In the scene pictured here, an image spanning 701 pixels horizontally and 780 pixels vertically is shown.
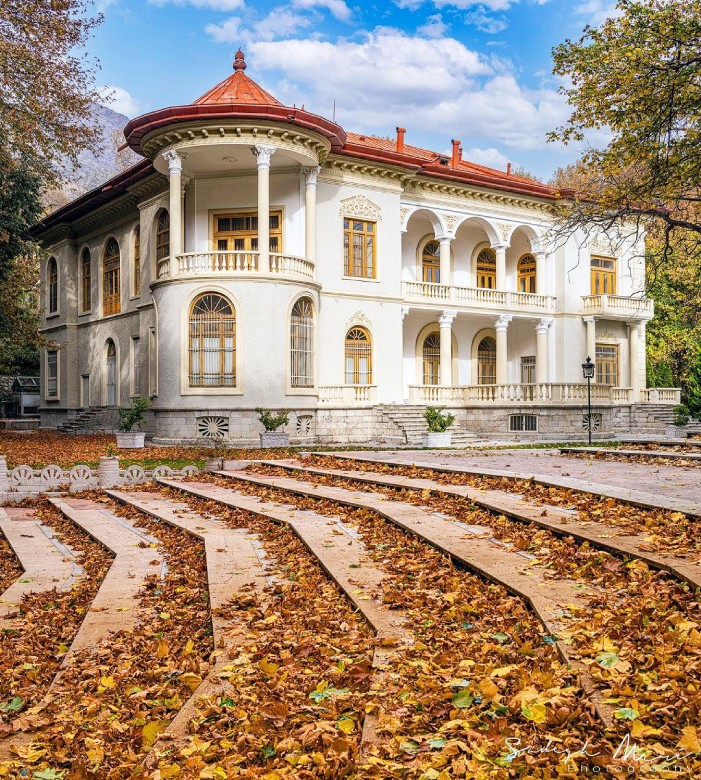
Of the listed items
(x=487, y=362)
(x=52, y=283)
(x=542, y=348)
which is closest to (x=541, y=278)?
(x=542, y=348)

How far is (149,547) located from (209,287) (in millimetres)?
15441

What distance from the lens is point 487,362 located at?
32.8 metres

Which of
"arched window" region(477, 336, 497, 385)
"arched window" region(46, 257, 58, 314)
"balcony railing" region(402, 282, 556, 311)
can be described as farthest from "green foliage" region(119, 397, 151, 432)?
"arched window" region(477, 336, 497, 385)

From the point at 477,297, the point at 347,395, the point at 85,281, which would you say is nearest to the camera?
the point at 347,395

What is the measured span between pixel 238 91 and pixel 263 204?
4880mm

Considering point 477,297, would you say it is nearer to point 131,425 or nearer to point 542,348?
point 542,348

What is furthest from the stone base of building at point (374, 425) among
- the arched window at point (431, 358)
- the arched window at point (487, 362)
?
the arched window at point (487, 362)

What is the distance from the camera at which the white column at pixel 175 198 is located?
22891 mm

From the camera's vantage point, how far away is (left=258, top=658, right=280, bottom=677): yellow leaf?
4.14 metres

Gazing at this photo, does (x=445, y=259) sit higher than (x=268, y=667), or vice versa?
(x=445, y=259)

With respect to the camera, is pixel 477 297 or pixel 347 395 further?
pixel 477 297

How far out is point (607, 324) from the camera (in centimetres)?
3372

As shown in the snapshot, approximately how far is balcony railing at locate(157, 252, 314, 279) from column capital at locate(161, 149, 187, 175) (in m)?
2.56

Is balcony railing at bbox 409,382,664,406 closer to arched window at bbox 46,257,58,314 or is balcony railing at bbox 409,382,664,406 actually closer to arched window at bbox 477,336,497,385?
arched window at bbox 477,336,497,385
